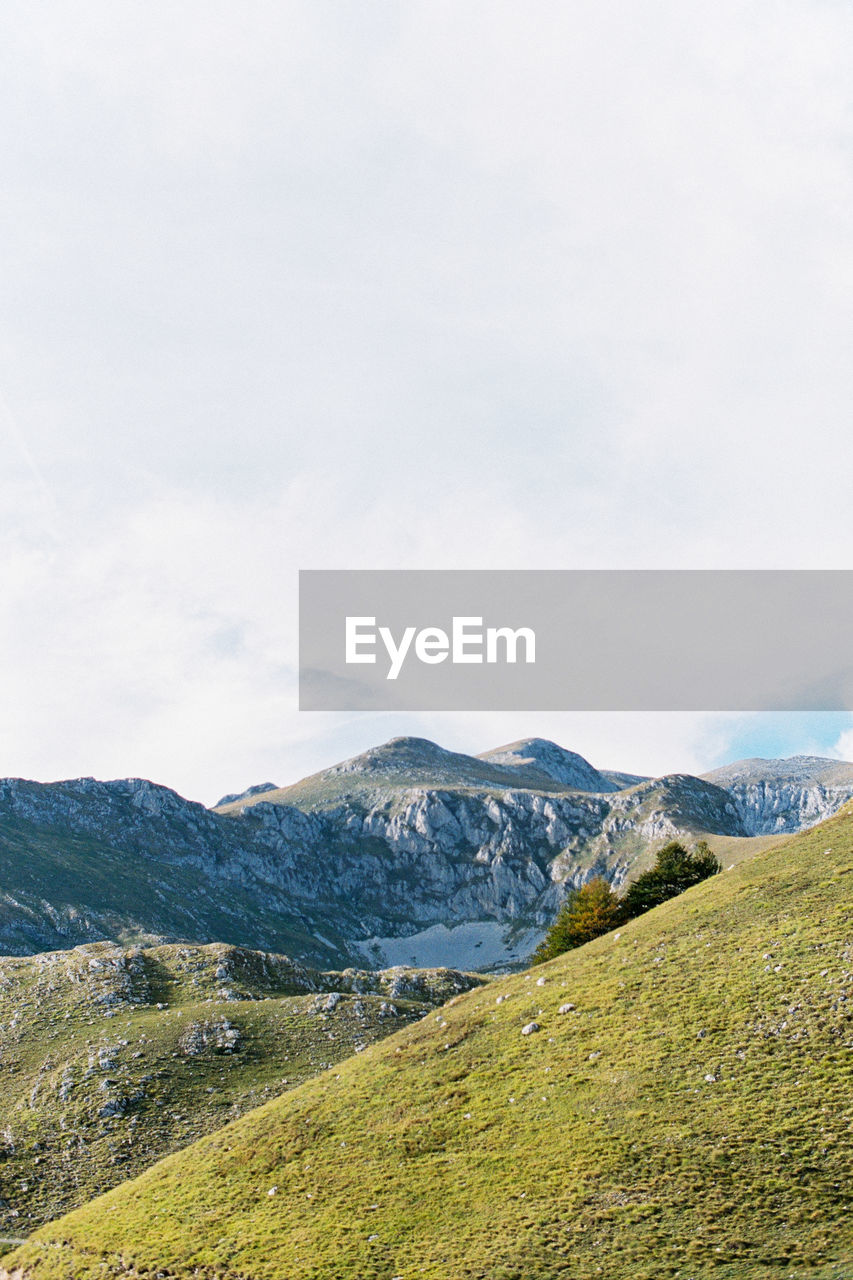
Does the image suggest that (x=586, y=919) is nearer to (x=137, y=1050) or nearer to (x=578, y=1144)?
(x=137, y=1050)

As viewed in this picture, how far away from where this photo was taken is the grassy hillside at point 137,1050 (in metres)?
48.8

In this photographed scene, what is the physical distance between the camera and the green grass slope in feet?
76.5

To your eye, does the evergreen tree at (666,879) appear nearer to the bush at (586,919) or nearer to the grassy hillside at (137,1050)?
the bush at (586,919)

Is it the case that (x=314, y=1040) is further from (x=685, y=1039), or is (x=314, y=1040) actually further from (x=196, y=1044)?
(x=685, y=1039)

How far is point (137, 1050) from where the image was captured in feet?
202

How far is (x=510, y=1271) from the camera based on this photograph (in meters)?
23.0

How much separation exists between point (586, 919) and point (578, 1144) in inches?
1829

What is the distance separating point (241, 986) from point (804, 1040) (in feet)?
212

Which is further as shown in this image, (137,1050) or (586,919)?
(586,919)

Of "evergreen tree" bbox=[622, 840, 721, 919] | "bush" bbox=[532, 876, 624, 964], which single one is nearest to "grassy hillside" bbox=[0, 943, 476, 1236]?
"bush" bbox=[532, 876, 624, 964]

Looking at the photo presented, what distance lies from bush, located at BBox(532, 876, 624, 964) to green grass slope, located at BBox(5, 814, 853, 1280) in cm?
2949

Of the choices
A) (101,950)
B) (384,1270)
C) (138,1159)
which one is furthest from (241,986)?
(384,1270)

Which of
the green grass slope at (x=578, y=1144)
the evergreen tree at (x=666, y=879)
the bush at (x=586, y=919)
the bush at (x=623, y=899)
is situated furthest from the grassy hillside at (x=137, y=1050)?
the evergreen tree at (x=666, y=879)

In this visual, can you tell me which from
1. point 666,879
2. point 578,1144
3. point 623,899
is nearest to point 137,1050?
point 578,1144
